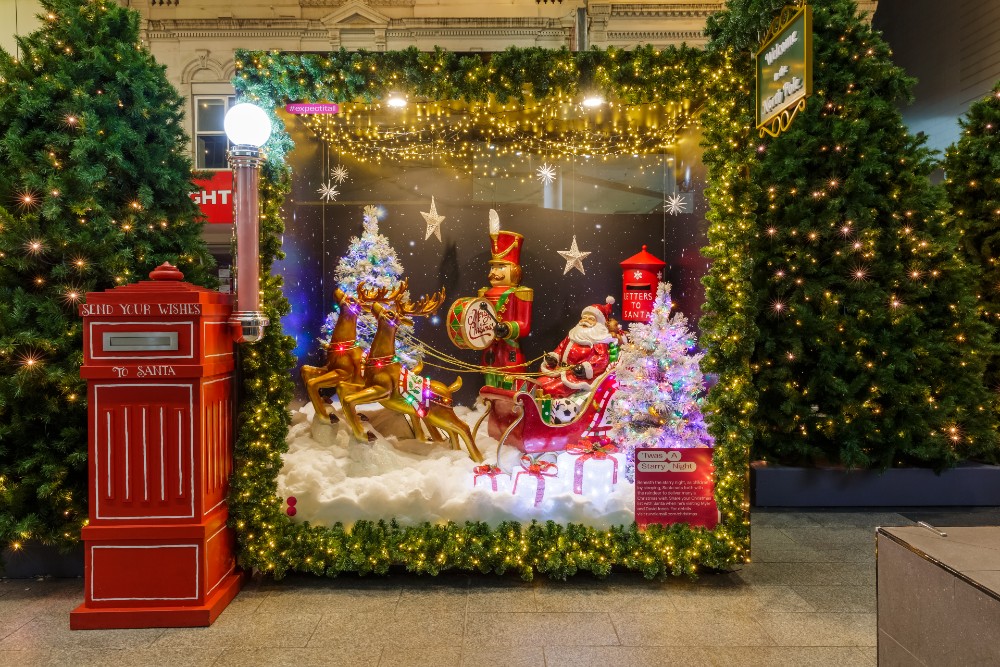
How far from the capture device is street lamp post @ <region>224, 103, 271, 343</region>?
3.60m

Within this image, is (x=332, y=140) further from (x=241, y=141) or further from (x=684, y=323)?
(x=684, y=323)

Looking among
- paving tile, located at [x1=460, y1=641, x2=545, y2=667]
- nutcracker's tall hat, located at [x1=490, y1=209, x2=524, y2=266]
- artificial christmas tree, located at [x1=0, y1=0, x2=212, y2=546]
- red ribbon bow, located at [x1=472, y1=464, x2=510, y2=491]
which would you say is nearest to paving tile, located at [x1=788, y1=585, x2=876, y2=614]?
paving tile, located at [x1=460, y1=641, x2=545, y2=667]

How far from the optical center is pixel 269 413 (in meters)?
3.93

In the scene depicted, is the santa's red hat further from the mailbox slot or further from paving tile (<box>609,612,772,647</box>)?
the mailbox slot

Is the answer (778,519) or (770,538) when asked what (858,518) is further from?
(770,538)

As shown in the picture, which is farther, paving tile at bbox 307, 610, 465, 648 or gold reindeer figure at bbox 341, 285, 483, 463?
gold reindeer figure at bbox 341, 285, 483, 463

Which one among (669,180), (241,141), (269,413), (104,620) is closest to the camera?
(104,620)

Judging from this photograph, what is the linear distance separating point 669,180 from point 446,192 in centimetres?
206

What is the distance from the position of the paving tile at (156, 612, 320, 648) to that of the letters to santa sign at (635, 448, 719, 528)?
219 cm

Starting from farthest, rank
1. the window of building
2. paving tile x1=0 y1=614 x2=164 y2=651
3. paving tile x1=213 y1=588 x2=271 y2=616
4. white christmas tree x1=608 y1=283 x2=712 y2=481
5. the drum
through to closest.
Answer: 1. the window of building
2. the drum
3. white christmas tree x1=608 y1=283 x2=712 y2=481
4. paving tile x1=213 y1=588 x2=271 y2=616
5. paving tile x1=0 y1=614 x2=164 y2=651

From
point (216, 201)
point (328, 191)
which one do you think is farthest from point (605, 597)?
point (216, 201)

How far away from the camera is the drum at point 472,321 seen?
16.9 feet

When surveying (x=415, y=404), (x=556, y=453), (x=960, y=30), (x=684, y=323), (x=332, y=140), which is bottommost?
(x=556, y=453)

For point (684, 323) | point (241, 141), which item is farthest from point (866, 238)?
point (241, 141)
